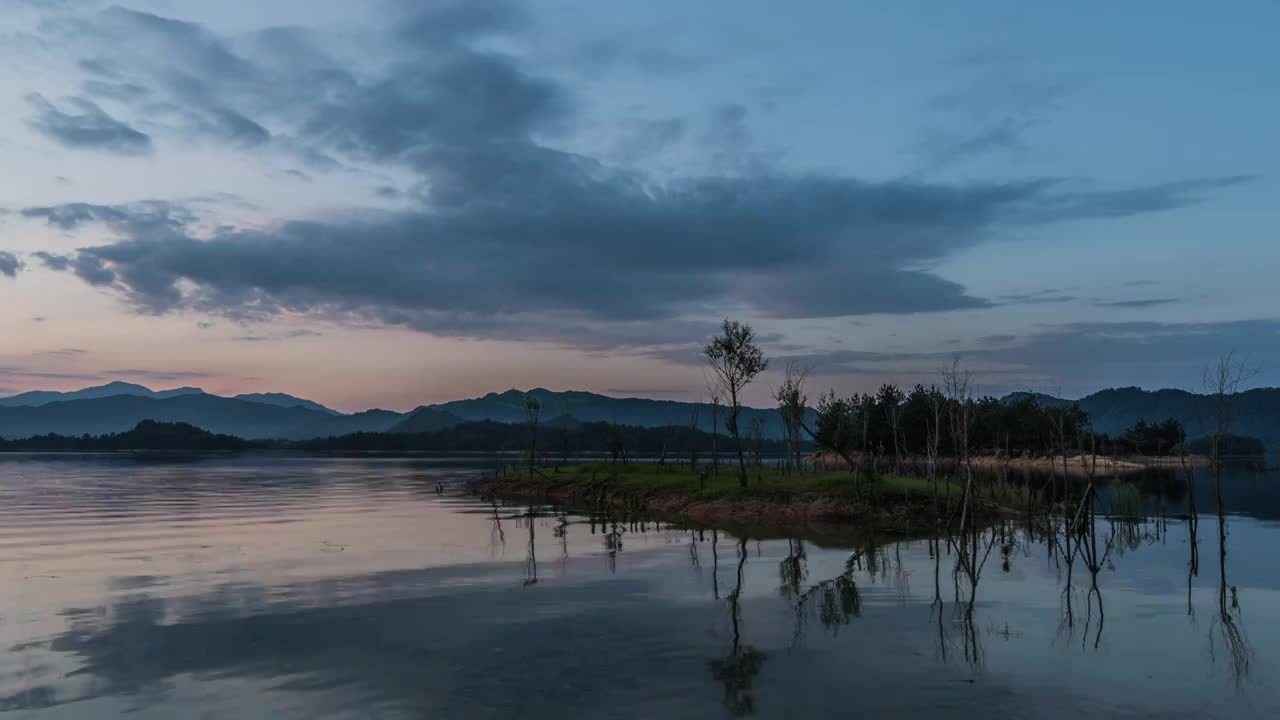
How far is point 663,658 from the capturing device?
17.2 m

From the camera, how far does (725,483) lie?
54.0m

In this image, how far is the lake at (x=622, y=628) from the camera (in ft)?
47.6

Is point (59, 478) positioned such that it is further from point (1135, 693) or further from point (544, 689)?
point (1135, 693)

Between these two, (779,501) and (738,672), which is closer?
(738,672)

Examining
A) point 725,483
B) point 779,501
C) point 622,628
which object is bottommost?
point 622,628

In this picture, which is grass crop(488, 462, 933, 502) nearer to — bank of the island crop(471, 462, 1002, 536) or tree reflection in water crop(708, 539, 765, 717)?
bank of the island crop(471, 462, 1002, 536)

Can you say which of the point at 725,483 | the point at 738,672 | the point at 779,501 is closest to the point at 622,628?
the point at 738,672

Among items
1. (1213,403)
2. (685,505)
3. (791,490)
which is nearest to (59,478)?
(685,505)

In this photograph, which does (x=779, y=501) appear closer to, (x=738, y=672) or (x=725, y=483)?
(x=725, y=483)

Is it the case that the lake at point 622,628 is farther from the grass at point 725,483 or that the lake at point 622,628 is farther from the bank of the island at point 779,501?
the grass at point 725,483

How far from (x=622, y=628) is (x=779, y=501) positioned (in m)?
27.8

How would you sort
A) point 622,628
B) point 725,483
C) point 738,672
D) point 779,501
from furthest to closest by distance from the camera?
point 725,483, point 779,501, point 622,628, point 738,672

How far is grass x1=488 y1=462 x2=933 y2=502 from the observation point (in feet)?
148

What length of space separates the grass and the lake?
873 centimetres
